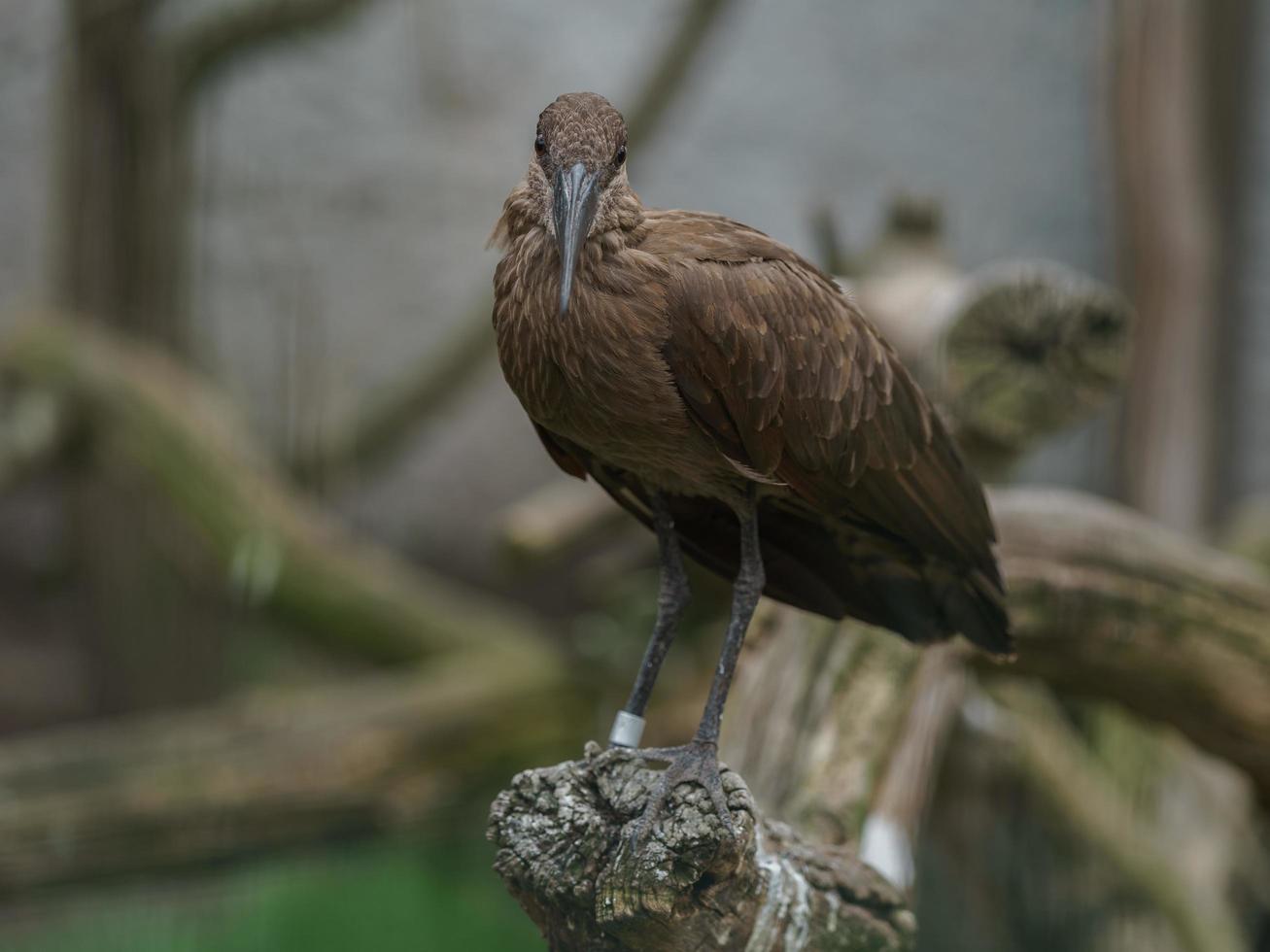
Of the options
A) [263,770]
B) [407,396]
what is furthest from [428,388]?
[263,770]

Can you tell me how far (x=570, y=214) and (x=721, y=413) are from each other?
13.4 inches

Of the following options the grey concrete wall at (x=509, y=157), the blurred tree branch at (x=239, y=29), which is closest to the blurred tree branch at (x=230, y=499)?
the grey concrete wall at (x=509, y=157)

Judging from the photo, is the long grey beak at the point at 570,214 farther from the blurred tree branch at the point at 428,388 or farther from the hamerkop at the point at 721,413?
the blurred tree branch at the point at 428,388

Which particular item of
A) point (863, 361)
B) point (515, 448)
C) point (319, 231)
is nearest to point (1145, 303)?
point (515, 448)

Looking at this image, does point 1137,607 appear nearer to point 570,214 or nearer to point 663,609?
point 663,609

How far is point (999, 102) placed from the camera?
566 centimetres

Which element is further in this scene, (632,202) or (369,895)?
(369,895)

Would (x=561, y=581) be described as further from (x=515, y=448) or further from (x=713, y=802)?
(x=713, y=802)

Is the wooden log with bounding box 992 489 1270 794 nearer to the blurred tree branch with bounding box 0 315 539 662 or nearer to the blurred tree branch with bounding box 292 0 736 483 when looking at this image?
the blurred tree branch with bounding box 0 315 539 662

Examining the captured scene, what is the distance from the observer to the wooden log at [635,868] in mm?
1630

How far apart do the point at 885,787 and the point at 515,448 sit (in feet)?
13.3

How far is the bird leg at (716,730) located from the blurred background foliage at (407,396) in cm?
152

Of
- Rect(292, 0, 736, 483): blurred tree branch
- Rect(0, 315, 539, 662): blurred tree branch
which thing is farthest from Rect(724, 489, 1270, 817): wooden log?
Rect(292, 0, 736, 483): blurred tree branch

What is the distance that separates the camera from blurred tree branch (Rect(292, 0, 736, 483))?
193 inches
